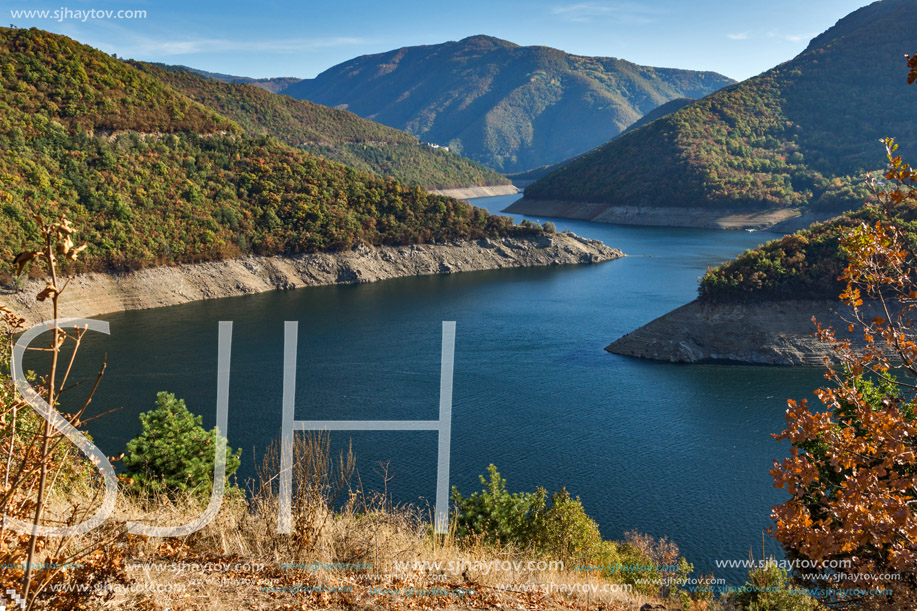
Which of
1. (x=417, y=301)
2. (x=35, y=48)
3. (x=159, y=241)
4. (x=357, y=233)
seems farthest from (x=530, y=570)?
(x=35, y=48)

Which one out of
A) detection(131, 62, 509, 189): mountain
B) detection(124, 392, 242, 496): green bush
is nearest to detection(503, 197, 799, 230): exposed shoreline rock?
detection(131, 62, 509, 189): mountain

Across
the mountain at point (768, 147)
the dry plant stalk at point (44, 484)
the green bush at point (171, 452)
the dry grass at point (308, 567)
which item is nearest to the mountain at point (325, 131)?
the mountain at point (768, 147)

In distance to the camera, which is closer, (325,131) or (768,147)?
(768,147)

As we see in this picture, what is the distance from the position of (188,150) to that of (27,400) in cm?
A: 6677

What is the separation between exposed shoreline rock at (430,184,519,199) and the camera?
144825 mm

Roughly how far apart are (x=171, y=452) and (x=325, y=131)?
389 feet

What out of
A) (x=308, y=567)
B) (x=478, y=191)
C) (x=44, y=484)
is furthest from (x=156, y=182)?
(x=478, y=191)

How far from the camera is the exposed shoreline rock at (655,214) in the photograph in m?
105

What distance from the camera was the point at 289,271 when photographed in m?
61.5

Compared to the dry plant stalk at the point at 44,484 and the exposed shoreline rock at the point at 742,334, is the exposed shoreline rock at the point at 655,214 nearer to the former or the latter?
the exposed shoreline rock at the point at 742,334

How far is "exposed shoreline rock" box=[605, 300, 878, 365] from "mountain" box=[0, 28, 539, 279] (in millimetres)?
36612

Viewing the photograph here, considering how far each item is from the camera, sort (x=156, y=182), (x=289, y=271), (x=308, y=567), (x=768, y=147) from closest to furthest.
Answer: (x=308, y=567)
(x=156, y=182)
(x=289, y=271)
(x=768, y=147)

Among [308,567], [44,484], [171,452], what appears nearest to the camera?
[44,484]

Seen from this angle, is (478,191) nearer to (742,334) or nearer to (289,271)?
(289,271)
